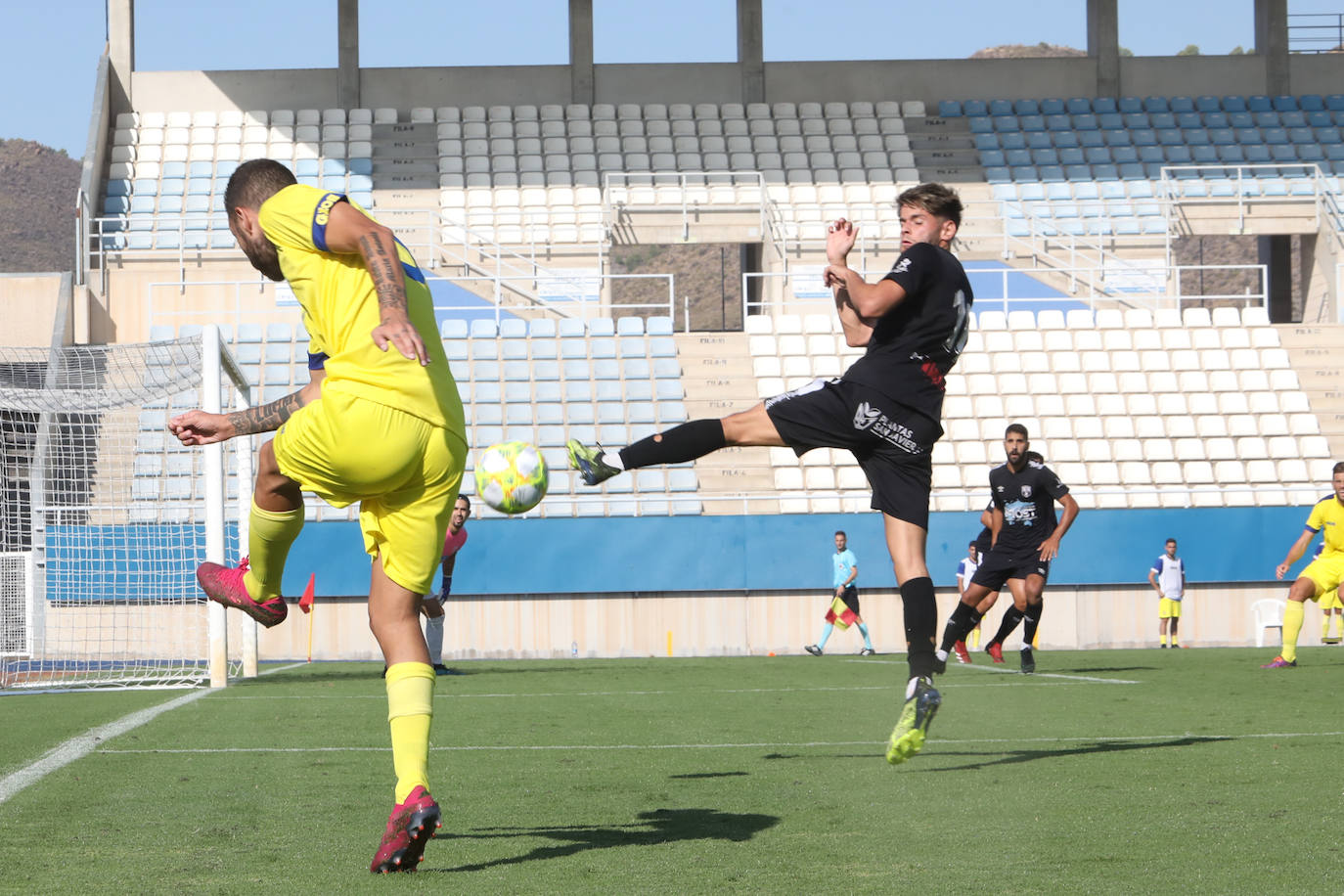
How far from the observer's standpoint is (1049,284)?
1000 inches

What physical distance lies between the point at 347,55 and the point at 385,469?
26316 mm

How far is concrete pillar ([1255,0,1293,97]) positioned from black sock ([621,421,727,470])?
2754 centimetres

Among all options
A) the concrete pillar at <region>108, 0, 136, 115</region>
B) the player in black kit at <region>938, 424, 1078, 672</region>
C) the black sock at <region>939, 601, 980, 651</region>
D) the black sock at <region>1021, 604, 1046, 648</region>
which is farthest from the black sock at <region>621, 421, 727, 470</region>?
the concrete pillar at <region>108, 0, 136, 115</region>

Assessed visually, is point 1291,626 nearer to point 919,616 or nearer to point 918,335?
point 919,616

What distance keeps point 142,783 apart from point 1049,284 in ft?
72.9

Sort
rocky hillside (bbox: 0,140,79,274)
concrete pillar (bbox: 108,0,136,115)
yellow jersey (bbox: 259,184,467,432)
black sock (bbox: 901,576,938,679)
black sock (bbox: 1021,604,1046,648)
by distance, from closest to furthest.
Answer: yellow jersey (bbox: 259,184,467,432), black sock (bbox: 901,576,938,679), black sock (bbox: 1021,604,1046,648), concrete pillar (bbox: 108,0,136,115), rocky hillside (bbox: 0,140,79,274)

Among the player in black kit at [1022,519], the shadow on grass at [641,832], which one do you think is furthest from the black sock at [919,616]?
the player in black kit at [1022,519]

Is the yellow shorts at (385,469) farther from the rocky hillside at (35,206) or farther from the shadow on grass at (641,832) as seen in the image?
the rocky hillside at (35,206)

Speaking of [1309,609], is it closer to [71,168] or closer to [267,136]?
[267,136]

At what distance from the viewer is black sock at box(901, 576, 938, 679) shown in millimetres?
5152

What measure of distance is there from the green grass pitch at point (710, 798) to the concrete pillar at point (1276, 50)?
23863 mm

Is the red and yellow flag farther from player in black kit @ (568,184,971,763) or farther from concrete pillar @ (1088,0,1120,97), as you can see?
concrete pillar @ (1088,0,1120,97)

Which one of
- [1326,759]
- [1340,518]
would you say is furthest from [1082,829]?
[1340,518]

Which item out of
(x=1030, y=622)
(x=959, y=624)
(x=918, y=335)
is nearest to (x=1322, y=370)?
(x=1030, y=622)
